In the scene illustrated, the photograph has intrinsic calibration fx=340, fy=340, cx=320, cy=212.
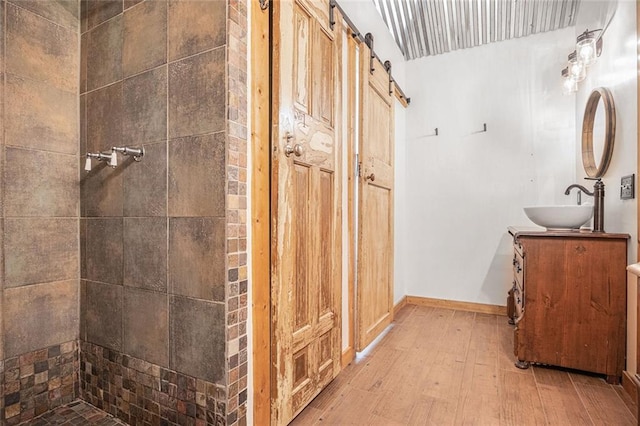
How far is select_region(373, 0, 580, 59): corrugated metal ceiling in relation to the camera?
2.98 metres

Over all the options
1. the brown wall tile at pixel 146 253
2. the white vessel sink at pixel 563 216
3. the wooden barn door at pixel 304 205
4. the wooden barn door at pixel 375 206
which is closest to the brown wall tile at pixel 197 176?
the brown wall tile at pixel 146 253

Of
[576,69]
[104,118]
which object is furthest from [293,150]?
[576,69]

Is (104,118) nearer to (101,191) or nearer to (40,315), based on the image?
(101,191)

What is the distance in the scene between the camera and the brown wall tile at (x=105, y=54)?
5.28 ft

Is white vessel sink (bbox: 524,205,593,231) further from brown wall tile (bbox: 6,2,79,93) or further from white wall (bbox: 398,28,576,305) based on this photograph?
brown wall tile (bbox: 6,2,79,93)

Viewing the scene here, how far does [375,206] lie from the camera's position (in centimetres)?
265

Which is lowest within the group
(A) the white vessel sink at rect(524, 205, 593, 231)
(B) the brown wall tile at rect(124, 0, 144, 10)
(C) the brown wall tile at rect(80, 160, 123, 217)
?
(A) the white vessel sink at rect(524, 205, 593, 231)

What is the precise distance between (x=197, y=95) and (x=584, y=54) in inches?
106

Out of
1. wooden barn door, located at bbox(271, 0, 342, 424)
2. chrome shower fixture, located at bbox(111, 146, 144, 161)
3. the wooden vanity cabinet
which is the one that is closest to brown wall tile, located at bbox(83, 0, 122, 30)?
chrome shower fixture, located at bbox(111, 146, 144, 161)

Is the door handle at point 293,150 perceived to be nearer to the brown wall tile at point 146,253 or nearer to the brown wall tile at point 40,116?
the brown wall tile at point 146,253

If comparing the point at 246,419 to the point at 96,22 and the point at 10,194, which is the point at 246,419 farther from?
the point at 96,22

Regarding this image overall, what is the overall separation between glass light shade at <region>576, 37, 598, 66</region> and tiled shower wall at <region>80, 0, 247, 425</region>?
247cm

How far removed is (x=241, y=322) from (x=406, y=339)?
1.77 meters

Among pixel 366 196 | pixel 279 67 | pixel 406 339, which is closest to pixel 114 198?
pixel 279 67
